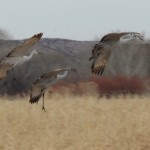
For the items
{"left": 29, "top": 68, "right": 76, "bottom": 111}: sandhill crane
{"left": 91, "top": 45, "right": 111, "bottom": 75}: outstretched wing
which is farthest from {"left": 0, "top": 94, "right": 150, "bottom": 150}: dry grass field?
{"left": 91, "top": 45, "right": 111, "bottom": 75}: outstretched wing

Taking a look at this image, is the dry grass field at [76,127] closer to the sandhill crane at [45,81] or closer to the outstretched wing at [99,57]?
the sandhill crane at [45,81]

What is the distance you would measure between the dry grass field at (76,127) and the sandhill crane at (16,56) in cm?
117

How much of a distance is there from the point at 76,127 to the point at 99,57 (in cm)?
219

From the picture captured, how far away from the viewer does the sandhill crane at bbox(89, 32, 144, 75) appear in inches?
232

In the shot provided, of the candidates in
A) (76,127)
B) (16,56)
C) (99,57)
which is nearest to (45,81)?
(99,57)

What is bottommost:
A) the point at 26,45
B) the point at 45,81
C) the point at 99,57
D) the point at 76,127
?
the point at 76,127

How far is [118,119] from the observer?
9.25 metres

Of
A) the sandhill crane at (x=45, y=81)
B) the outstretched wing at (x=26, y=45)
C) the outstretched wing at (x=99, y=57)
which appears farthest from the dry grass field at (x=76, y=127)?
the outstretched wing at (x=26, y=45)

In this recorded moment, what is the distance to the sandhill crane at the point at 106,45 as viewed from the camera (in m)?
5.89

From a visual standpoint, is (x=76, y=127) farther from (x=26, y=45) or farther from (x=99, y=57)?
(x=26, y=45)

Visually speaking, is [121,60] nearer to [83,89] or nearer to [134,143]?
[83,89]

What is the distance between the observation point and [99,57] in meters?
6.63

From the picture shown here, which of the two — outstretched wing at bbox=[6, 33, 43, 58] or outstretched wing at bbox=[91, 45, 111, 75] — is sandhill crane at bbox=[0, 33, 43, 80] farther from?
outstretched wing at bbox=[91, 45, 111, 75]

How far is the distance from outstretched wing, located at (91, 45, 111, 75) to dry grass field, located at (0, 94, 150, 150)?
1089mm
